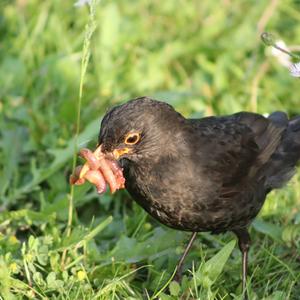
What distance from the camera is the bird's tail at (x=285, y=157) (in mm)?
4918

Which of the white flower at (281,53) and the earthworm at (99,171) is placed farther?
the white flower at (281,53)

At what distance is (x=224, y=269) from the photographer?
464 centimetres

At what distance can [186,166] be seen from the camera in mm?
4262

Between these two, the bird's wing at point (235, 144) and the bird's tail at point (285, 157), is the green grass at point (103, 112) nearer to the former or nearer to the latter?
the bird's tail at point (285, 157)

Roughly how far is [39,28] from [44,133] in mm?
1463

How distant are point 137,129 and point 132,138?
0.17ft

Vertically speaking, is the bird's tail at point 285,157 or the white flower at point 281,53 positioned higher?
the white flower at point 281,53

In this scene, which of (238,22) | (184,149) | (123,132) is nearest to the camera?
(123,132)

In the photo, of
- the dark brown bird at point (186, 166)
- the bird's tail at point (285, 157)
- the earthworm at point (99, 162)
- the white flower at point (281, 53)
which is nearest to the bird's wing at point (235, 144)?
the dark brown bird at point (186, 166)

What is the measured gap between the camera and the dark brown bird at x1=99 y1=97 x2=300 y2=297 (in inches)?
162

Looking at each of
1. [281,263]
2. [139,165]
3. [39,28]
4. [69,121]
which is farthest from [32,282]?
[39,28]

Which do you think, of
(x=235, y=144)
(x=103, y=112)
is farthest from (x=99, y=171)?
(x=103, y=112)

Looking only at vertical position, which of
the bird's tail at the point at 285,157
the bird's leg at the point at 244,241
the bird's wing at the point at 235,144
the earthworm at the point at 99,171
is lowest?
the bird's leg at the point at 244,241

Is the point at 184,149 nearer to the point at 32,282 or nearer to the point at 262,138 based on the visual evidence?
the point at 262,138
